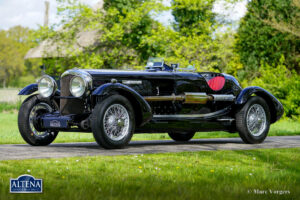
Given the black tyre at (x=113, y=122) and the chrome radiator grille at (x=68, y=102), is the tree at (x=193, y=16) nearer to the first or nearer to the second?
the chrome radiator grille at (x=68, y=102)

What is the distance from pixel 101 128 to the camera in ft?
24.6

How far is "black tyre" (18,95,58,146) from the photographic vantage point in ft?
28.4

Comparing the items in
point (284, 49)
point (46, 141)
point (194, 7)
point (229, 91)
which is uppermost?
point (194, 7)

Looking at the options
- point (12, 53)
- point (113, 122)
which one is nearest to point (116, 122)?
point (113, 122)

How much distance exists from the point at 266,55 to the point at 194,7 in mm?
6080

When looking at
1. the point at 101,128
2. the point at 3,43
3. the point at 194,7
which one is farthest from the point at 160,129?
the point at 3,43

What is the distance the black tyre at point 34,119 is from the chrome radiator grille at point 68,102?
0.59 metres

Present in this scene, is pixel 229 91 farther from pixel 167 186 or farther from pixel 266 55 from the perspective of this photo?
pixel 266 55

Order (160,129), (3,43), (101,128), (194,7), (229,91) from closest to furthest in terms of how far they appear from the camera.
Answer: (101,128)
(160,129)
(229,91)
(194,7)
(3,43)

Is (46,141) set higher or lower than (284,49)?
lower

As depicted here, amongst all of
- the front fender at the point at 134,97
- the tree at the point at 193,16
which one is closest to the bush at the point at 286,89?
the tree at the point at 193,16

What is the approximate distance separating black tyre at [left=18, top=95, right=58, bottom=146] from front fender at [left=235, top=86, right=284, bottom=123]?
3.57 meters

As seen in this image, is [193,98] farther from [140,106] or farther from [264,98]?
[264,98]

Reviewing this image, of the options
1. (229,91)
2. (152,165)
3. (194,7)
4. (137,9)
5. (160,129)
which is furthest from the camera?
(137,9)
